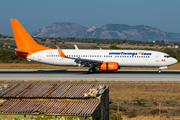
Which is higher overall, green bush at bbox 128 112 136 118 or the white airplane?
the white airplane

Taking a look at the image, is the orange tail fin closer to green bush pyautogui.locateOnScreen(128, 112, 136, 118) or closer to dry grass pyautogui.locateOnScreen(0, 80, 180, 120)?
dry grass pyautogui.locateOnScreen(0, 80, 180, 120)

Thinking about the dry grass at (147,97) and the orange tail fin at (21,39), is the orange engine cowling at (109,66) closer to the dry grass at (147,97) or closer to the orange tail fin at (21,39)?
the dry grass at (147,97)

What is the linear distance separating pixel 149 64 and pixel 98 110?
2961 cm

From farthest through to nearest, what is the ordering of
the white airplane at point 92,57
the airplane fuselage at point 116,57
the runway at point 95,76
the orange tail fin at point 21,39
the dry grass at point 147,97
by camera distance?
the orange tail fin at point 21,39 → the airplane fuselage at point 116,57 → the white airplane at point 92,57 → the runway at point 95,76 → the dry grass at point 147,97

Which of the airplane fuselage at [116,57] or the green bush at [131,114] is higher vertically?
the airplane fuselage at [116,57]

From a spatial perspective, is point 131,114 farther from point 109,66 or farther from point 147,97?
point 109,66

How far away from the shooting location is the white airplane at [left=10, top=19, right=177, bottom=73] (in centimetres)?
3928

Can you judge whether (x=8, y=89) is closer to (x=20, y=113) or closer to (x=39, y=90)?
(x=39, y=90)

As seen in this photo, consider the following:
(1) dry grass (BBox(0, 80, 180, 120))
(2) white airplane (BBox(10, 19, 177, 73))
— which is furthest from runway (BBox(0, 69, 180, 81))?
(1) dry grass (BBox(0, 80, 180, 120))

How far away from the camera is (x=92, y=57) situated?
133 feet

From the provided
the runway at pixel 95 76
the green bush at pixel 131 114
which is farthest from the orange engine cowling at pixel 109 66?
the green bush at pixel 131 114

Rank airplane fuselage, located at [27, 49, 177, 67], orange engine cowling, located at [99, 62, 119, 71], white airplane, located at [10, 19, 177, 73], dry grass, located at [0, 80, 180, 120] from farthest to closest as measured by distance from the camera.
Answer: airplane fuselage, located at [27, 49, 177, 67] < white airplane, located at [10, 19, 177, 73] < orange engine cowling, located at [99, 62, 119, 71] < dry grass, located at [0, 80, 180, 120]

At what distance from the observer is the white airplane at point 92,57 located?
129 ft

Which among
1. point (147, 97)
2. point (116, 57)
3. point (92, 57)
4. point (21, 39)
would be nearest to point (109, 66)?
point (116, 57)
